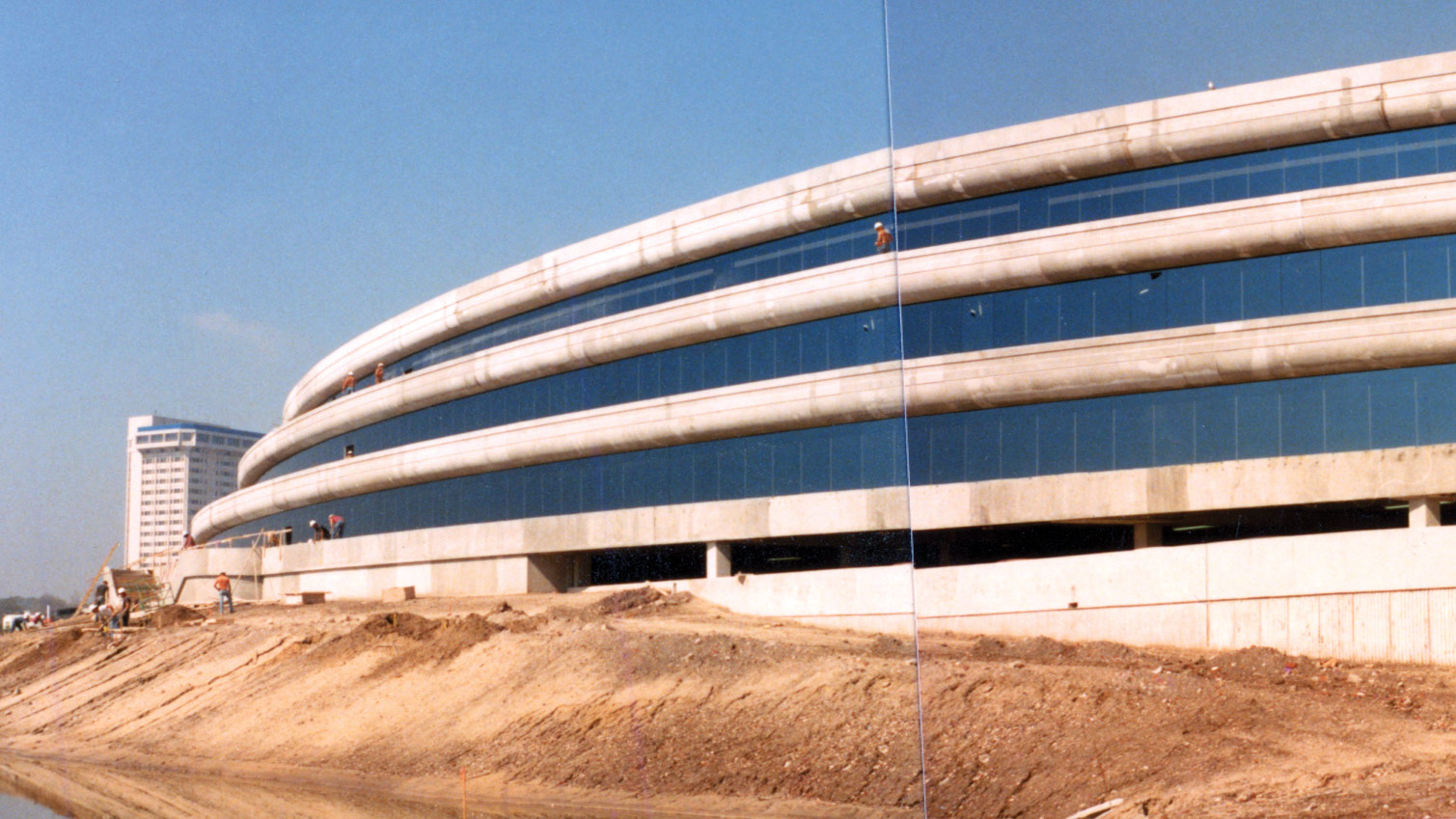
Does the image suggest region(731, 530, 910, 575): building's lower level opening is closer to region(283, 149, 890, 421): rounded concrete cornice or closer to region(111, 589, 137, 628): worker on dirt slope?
region(283, 149, 890, 421): rounded concrete cornice

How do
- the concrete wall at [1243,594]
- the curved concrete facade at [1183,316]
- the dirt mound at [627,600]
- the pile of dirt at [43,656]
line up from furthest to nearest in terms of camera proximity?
the pile of dirt at [43,656] → the dirt mound at [627,600] → the concrete wall at [1243,594] → the curved concrete facade at [1183,316]

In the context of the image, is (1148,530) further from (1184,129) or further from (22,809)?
(22,809)

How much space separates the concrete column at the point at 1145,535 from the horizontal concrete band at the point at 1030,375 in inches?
43.2

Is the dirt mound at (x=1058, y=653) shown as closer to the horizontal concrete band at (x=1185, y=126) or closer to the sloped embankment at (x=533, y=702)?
the horizontal concrete band at (x=1185, y=126)

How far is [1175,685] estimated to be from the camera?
9.67 metres

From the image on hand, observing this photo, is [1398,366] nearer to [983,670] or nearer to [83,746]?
[983,670]

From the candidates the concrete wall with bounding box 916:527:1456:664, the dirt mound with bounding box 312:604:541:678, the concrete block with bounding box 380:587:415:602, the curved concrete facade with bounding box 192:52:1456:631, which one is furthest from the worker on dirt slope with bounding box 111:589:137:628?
the concrete wall with bounding box 916:527:1456:664

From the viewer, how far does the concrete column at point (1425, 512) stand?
8555 mm

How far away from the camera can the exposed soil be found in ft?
25.4

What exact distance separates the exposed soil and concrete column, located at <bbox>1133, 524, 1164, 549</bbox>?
0.92 m

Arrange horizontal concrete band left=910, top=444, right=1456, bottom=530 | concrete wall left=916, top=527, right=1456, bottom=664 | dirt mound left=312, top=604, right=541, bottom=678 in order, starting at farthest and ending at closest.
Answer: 1. dirt mound left=312, top=604, right=541, bottom=678
2. concrete wall left=916, top=527, right=1456, bottom=664
3. horizontal concrete band left=910, top=444, right=1456, bottom=530

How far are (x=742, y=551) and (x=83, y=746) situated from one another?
19.1 meters

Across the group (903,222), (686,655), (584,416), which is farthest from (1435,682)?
(584,416)

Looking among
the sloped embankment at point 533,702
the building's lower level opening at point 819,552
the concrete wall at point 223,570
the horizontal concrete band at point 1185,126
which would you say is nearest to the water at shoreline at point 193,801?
the sloped embankment at point 533,702
